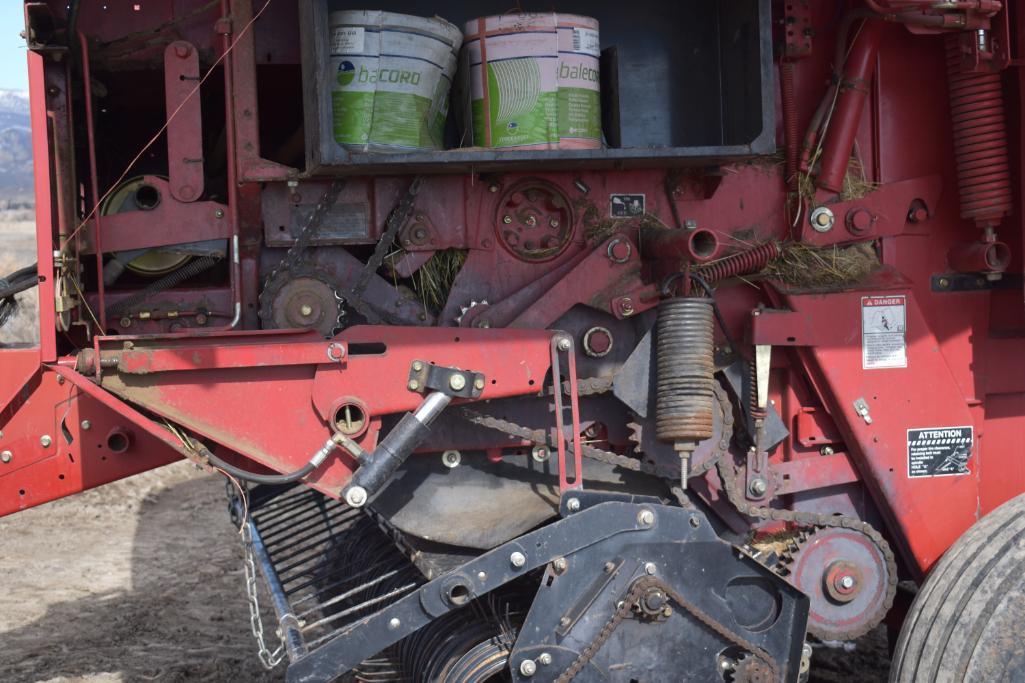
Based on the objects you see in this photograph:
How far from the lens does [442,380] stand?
10.9ft

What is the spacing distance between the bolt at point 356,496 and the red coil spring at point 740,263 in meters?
1.39

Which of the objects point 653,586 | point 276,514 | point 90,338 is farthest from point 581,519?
point 276,514

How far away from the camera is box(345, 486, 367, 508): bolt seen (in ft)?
10.5

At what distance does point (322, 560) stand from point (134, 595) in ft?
5.48

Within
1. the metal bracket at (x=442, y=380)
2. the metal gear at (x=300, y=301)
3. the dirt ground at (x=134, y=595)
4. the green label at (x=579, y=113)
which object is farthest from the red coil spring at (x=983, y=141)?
the metal gear at (x=300, y=301)

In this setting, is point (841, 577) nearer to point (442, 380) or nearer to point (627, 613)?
point (627, 613)

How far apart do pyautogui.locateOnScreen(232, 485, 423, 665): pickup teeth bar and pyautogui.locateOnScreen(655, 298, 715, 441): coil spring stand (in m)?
1.03

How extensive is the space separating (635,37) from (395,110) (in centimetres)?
108

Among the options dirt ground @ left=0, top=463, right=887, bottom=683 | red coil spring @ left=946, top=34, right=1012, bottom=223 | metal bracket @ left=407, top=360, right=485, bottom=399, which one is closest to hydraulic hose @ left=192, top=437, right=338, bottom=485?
metal bracket @ left=407, top=360, right=485, bottom=399

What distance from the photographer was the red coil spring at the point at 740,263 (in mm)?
A: 3691

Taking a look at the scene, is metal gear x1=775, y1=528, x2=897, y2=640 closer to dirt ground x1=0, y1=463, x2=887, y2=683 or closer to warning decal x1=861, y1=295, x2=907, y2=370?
warning decal x1=861, y1=295, x2=907, y2=370

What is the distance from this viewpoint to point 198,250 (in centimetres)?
362

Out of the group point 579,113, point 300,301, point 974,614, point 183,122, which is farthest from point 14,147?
point 974,614

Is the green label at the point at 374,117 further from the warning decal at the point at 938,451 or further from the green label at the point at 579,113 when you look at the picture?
the warning decal at the point at 938,451
